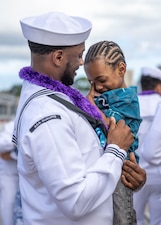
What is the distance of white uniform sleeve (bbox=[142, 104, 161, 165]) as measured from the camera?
5.75 metres

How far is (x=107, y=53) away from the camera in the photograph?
386cm

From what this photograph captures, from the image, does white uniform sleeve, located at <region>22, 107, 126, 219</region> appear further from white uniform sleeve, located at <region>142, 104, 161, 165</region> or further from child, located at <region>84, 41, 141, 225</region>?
white uniform sleeve, located at <region>142, 104, 161, 165</region>

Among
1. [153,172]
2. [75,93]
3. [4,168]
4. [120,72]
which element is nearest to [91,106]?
[75,93]

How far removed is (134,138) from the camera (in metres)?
3.71

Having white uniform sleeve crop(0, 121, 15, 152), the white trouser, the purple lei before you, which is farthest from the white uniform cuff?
the white trouser

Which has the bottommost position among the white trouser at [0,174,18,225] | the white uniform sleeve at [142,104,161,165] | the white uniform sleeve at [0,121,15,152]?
the white trouser at [0,174,18,225]

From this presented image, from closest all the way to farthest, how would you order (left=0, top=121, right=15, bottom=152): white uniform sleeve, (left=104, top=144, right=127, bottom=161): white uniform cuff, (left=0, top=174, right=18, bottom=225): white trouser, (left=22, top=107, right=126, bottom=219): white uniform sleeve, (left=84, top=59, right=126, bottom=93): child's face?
(left=22, top=107, right=126, bottom=219): white uniform sleeve
(left=104, top=144, right=127, bottom=161): white uniform cuff
(left=84, top=59, right=126, bottom=93): child's face
(left=0, top=121, right=15, bottom=152): white uniform sleeve
(left=0, top=174, right=18, bottom=225): white trouser

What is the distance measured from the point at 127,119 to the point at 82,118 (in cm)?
37

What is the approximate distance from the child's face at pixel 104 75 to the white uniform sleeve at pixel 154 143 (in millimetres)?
1886

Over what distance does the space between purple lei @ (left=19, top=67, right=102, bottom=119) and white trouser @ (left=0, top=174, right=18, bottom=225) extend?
442cm

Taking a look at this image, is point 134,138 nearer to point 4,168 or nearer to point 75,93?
point 75,93

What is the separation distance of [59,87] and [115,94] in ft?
1.34

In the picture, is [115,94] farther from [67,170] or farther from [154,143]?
[154,143]

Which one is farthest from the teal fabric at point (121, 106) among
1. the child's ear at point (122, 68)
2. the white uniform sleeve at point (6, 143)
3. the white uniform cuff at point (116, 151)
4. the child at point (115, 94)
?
the white uniform sleeve at point (6, 143)
